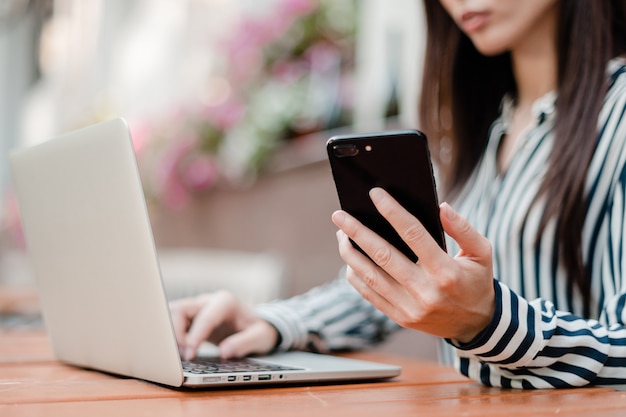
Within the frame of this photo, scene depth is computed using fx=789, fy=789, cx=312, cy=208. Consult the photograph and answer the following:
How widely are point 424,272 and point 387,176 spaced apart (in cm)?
9

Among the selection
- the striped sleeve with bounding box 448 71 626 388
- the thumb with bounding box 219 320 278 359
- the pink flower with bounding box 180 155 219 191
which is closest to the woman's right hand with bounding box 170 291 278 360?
the thumb with bounding box 219 320 278 359

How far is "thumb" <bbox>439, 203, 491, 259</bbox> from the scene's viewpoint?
64 centimetres

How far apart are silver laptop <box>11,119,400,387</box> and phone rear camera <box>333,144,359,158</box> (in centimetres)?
17

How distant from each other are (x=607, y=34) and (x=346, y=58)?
1651 millimetres

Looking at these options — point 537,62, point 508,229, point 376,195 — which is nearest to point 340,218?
point 376,195

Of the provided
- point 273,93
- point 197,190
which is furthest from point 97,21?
point 273,93

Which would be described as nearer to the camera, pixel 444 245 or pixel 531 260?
pixel 444 245

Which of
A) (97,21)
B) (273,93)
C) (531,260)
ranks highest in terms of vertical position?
(97,21)

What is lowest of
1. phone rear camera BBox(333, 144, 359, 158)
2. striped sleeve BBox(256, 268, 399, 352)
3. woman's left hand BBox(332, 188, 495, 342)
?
striped sleeve BBox(256, 268, 399, 352)

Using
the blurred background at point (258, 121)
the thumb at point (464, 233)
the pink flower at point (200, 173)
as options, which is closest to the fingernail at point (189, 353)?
the thumb at point (464, 233)

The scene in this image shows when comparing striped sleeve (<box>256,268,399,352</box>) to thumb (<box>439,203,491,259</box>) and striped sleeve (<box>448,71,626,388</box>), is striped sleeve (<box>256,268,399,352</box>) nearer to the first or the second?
striped sleeve (<box>448,71,626,388</box>)

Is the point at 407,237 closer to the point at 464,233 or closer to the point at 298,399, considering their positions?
the point at 464,233

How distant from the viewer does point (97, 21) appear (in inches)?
229

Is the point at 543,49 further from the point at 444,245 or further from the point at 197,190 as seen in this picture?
the point at 197,190
